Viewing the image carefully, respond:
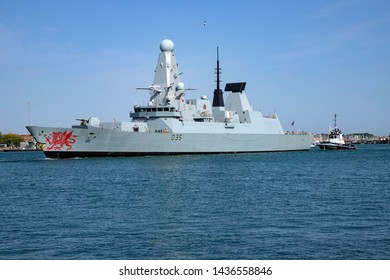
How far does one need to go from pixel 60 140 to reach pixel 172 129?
11.1 metres

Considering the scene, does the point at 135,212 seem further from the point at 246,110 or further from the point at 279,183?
the point at 246,110

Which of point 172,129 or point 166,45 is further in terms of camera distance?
point 166,45

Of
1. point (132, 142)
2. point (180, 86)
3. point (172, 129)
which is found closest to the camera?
point (132, 142)

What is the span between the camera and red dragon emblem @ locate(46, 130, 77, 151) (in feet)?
149

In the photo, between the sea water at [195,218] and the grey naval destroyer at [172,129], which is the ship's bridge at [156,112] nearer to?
the grey naval destroyer at [172,129]

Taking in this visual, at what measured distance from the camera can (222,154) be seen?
5931 centimetres

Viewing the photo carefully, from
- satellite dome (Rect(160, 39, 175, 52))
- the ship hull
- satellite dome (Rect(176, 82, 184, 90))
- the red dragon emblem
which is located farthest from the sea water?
satellite dome (Rect(160, 39, 175, 52))

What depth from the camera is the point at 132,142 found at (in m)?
49.1

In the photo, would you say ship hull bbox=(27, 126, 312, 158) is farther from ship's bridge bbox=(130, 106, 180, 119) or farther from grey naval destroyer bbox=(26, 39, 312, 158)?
ship's bridge bbox=(130, 106, 180, 119)

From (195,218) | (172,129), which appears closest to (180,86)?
(172,129)

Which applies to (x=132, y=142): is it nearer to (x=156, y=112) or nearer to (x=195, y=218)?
(x=156, y=112)

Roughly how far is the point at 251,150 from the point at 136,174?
33799mm

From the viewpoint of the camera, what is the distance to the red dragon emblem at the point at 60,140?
45.4m

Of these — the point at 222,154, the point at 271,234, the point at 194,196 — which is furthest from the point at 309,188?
the point at 222,154
